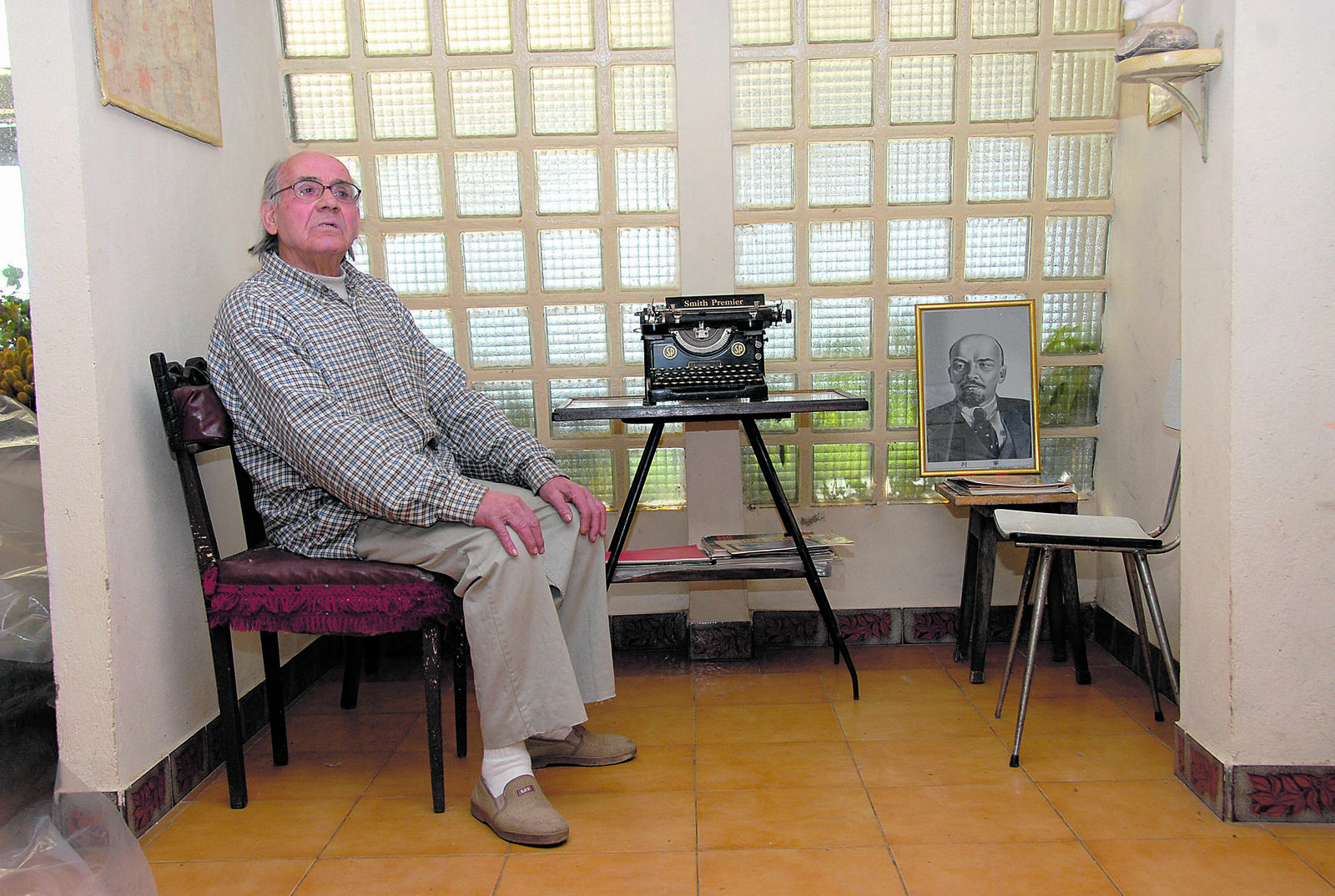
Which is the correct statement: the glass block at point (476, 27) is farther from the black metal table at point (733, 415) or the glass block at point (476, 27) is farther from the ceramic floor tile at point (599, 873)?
the ceramic floor tile at point (599, 873)

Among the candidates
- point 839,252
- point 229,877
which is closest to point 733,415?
point 839,252

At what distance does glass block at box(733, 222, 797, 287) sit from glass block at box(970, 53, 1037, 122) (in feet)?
2.35

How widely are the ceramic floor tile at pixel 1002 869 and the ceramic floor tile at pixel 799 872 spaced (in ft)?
0.17

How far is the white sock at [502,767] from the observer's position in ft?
7.41

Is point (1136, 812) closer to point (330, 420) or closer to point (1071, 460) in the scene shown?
point (1071, 460)

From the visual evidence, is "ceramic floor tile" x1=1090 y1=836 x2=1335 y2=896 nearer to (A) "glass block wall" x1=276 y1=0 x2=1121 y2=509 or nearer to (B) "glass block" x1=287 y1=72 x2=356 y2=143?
(A) "glass block wall" x1=276 y1=0 x2=1121 y2=509

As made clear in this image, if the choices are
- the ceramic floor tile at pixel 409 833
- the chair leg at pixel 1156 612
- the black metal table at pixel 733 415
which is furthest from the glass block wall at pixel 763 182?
the ceramic floor tile at pixel 409 833

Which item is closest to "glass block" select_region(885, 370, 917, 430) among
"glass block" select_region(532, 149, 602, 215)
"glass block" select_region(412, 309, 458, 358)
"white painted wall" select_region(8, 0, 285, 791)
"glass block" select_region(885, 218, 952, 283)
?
"glass block" select_region(885, 218, 952, 283)

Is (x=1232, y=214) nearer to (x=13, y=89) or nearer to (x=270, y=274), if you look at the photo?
(x=270, y=274)

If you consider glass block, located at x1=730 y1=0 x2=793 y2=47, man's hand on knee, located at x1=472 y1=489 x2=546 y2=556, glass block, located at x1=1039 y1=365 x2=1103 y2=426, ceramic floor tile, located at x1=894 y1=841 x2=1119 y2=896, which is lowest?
ceramic floor tile, located at x1=894 y1=841 x2=1119 y2=896

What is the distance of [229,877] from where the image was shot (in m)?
2.07

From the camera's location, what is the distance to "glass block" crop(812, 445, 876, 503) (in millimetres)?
3434

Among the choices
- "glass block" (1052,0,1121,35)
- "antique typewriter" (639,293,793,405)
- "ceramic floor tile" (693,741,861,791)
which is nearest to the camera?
"ceramic floor tile" (693,741,861,791)

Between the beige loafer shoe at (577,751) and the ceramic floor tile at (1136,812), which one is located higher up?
the beige loafer shoe at (577,751)
